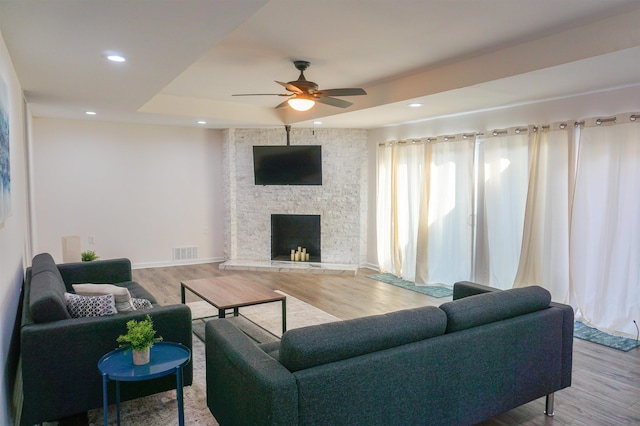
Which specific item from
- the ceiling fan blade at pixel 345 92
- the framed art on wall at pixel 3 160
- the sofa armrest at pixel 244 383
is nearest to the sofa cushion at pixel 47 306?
the framed art on wall at pixel 3 160

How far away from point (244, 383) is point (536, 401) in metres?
2.33

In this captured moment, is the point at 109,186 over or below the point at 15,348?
over

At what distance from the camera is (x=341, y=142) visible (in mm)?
7660

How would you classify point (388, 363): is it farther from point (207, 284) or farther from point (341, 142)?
point (341, 142)

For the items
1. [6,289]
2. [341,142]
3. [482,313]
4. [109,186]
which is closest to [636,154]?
[482,313]

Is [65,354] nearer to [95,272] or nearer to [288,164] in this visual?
[95,272]

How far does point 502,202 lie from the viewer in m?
5.47

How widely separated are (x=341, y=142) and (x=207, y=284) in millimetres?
4058

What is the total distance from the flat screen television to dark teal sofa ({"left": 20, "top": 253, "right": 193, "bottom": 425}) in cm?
492

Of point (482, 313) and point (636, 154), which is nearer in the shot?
point (482, 313)

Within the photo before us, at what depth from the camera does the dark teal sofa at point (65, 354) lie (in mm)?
2471

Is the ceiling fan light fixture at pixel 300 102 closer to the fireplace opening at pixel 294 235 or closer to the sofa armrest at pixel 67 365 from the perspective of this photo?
the sofa armrest at pixel 67 365

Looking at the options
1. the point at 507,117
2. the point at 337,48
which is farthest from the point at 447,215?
the point at 337,48

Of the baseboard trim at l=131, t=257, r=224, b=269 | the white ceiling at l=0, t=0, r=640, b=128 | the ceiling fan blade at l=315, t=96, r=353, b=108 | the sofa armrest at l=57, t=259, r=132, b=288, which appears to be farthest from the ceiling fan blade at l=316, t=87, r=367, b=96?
the baseboard trim at l=131, t=257, r=224, b=269
